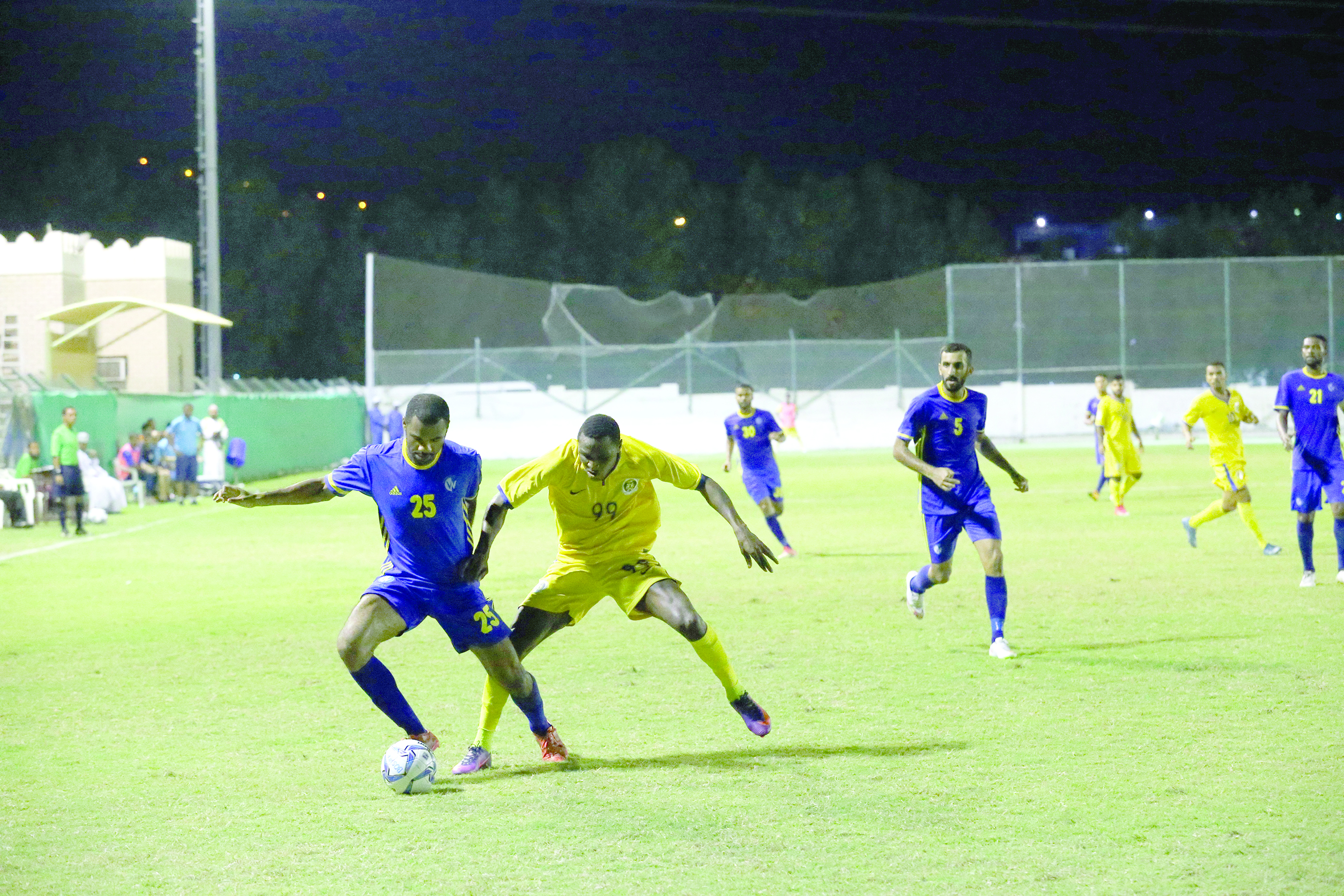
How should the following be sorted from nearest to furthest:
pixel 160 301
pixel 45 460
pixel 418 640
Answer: pixel 418 640
pixel 45 460
pixel 160 301

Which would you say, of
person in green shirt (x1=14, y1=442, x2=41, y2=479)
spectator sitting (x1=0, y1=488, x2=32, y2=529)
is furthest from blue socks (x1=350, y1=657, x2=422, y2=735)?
person in green shirt (x1=14, y1=442, x2=41, y2=479)

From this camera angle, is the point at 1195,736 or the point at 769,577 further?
the point at 769,577

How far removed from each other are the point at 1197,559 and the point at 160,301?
34821mm

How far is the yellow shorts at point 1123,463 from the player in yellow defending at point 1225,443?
4903mm

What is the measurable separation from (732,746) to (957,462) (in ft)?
11.8

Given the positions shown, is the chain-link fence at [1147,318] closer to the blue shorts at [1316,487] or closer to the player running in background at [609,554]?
the blue shorts at [1316,487]

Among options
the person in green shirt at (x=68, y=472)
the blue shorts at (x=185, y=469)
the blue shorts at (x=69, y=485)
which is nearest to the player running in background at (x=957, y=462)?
the person in green shirt at (x=68, y=472)

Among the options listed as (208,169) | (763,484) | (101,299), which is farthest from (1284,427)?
(101,299)

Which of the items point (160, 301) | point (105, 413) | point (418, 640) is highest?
point (160, 301)

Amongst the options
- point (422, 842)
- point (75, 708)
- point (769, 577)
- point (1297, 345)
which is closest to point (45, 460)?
point (769, 577)

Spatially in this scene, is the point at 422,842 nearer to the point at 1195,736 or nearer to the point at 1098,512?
the point at 1195,736

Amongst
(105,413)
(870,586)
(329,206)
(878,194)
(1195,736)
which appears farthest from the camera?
(329,206)

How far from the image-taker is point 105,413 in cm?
2578

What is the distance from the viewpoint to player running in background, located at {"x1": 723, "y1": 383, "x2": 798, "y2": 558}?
52.3 ft
